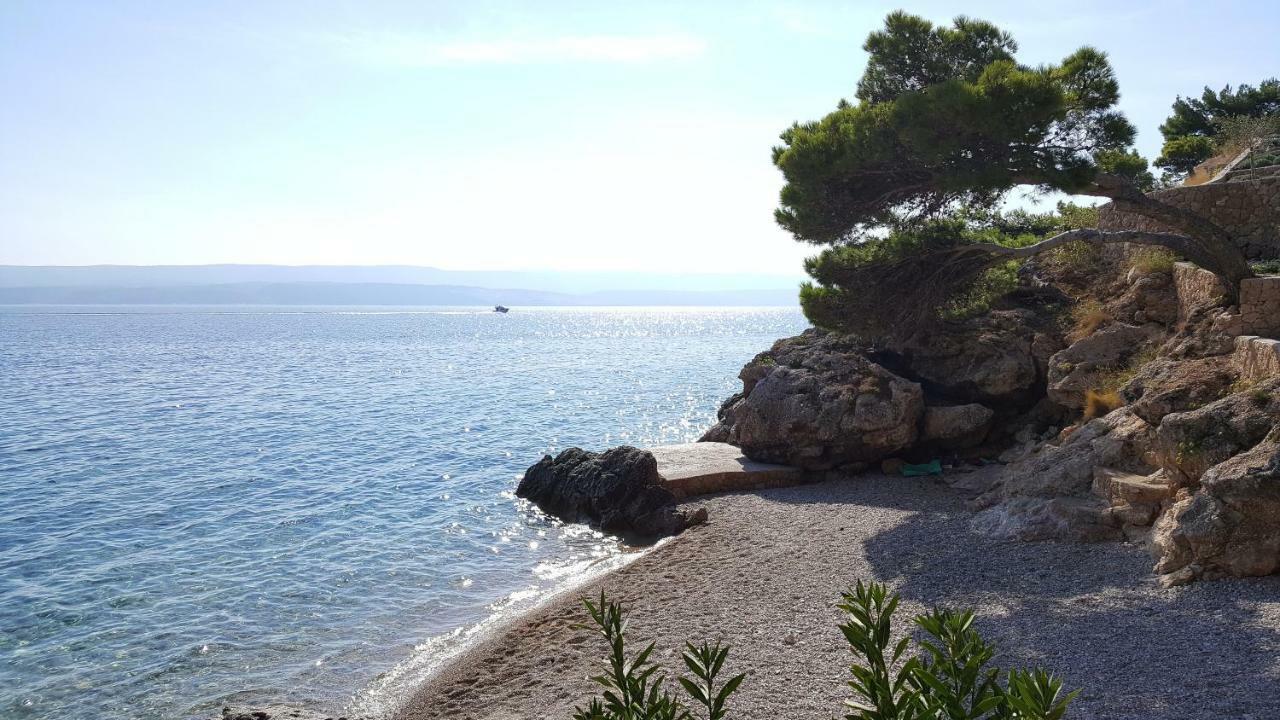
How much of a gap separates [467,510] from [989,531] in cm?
1055

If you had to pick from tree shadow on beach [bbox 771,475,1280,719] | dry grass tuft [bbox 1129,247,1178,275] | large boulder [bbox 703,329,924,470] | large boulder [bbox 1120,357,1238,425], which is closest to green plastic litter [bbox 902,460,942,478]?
large boulder [bbox 703,329,924,470]

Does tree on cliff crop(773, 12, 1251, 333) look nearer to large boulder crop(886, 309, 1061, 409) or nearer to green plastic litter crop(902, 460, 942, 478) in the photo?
large boulder crop(886, 309, 1061, 409)

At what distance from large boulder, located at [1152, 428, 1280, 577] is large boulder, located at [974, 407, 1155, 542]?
64.0 inches

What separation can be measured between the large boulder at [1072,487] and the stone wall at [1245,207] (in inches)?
212

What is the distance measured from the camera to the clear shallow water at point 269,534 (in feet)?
32.9

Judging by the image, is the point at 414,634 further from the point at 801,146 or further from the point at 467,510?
the point at 801,146

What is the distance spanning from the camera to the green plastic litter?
1600 centimetres

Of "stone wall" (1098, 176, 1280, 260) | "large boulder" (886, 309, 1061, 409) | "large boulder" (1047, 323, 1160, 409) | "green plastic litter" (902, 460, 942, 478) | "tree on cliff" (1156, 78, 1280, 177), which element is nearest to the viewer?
"large boulder" (1047, 323, 1160, 409)

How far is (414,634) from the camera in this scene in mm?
11008

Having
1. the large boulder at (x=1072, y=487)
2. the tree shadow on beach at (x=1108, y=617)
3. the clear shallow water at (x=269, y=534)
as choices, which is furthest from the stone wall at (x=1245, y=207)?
the clear shallow water at (x=269, y=534)

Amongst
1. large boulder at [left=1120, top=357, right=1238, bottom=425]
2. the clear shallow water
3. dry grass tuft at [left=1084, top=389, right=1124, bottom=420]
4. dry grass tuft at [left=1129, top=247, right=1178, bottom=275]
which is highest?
dry grass tuft at [left=1129, top=247, right=1178, bottom=275]

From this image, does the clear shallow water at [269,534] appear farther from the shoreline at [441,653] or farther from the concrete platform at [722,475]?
the concrete platform at [722,475]

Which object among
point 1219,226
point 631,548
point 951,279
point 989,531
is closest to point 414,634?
point 631,548

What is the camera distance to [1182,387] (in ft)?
35.7
